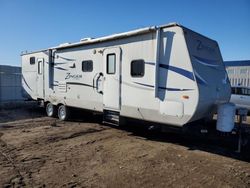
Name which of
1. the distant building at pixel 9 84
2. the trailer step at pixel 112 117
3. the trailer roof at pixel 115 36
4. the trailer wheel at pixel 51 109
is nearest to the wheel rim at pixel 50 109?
the trailer wheel at pixel 51 109

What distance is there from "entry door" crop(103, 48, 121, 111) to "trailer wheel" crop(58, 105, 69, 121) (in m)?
→ 2.99

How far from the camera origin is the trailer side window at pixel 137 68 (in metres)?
6.83

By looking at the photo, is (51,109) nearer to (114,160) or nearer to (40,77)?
(40,77)

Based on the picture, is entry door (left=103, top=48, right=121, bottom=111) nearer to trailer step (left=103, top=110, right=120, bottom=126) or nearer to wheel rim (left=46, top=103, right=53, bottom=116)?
trailer step (left=103, top=110, right=120, bottom=126)

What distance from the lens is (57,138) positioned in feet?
24.8

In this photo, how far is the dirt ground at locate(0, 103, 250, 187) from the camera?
4502 millimetres

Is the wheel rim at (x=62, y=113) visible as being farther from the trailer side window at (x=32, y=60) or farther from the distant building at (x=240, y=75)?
the distant building at (x=240, y=75)

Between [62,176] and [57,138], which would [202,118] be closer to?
[62,176]

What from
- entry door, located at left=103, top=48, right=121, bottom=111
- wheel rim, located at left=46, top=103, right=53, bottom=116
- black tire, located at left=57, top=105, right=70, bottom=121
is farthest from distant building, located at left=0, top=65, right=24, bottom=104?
entry door, located at left=103, top=48, right=121, bottom=111

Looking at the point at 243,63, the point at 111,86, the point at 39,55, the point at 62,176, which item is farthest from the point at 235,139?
the point at 243,63

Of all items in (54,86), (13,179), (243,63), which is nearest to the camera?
(13,179)

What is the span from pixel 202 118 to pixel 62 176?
12.8ft

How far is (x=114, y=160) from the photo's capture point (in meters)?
5.60

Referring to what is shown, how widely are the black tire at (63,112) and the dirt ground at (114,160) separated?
6.49 feet
